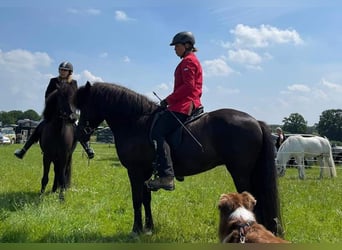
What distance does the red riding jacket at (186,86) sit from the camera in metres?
5.82

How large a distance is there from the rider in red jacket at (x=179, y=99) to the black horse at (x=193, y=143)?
0.24 meters

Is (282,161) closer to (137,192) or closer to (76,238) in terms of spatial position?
(137,192)

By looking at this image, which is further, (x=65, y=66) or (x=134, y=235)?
(x=65, y=66)

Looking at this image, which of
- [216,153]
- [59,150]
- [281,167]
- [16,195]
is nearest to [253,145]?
[216,153]

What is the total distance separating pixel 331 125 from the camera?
119 feet

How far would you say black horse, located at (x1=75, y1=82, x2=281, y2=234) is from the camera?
5.63 metres

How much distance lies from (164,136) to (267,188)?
→ 1.68 metres

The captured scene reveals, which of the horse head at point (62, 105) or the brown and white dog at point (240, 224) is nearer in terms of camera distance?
the brown and white dog at point (240, 224)

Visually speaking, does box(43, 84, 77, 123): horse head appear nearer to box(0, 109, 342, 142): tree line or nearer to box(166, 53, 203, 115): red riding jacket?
box(166, 53, 203, 115): red riding jacket

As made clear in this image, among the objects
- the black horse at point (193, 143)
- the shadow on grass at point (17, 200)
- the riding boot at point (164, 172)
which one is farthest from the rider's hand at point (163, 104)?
the shadow on grass at point (17, 200)

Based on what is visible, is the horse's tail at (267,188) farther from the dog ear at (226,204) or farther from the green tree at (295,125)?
the green tree at (295,125)

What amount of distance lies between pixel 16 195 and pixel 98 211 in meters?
2.88

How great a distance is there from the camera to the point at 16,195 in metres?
9.11

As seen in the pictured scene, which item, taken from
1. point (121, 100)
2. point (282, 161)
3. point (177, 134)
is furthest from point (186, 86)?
point (282, 161)
